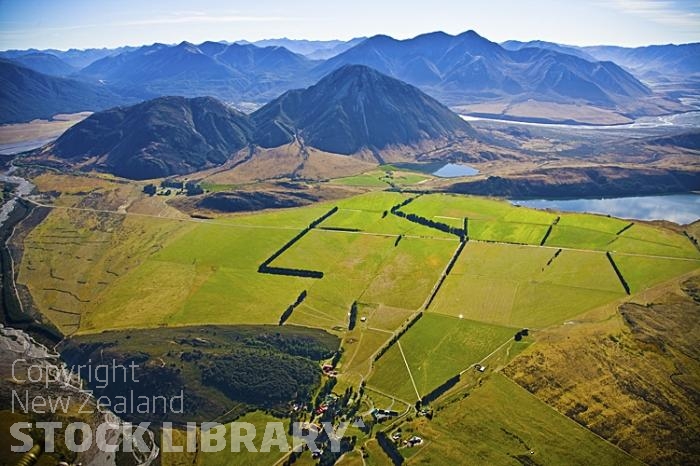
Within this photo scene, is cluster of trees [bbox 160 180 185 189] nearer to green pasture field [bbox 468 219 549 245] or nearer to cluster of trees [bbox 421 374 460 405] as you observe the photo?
green pasture field [bbox 468 219 549 245]

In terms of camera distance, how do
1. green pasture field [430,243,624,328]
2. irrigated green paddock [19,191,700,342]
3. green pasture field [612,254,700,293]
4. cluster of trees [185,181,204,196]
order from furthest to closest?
cluster of trees [185,181,204,196] < green pasture field [612,254,700,293] < irrigated green paddock [19,191,700,342] < green pasture field [430,243,624,328]

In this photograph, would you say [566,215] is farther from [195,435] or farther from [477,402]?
[195,435]

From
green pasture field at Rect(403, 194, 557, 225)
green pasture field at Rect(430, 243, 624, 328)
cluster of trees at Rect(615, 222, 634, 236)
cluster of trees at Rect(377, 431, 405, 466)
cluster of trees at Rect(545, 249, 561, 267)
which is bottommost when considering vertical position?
cluster of trees at Rect(377, 431, 405, 466)

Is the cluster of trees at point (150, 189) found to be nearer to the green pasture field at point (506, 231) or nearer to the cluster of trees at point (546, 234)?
the green pasture field at point (506, 231)

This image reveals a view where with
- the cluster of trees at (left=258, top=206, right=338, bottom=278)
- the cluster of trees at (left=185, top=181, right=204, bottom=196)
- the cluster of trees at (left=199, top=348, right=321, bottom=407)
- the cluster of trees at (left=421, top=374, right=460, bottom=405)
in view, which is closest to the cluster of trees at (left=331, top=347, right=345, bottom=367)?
the cluster of trees at (left=199, top=348, right=321, bottom=407)

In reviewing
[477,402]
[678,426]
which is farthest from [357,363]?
[678,426]

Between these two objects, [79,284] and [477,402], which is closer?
[477,402]

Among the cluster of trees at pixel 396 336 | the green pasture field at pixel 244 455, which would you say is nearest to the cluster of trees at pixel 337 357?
the cluster of trees at pixel 396 336
